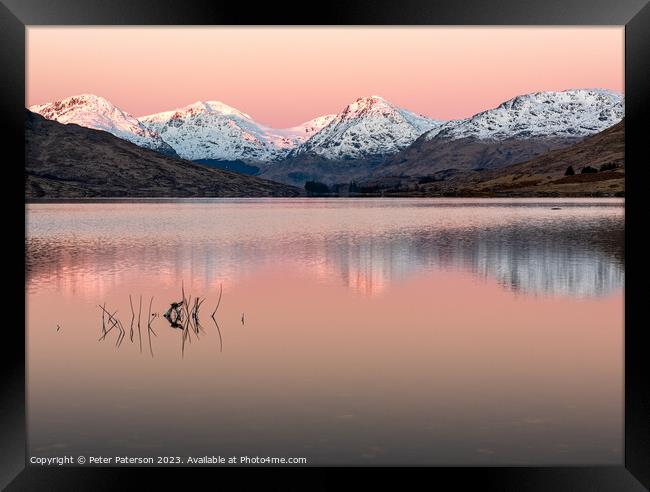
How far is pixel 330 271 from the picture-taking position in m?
66.4

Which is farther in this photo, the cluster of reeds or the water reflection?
the water reflection

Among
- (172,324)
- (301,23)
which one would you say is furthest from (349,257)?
(301,23)

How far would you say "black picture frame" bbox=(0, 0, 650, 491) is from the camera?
536 inches

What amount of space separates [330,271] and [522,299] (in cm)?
2120

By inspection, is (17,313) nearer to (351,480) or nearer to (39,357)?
(351,480)

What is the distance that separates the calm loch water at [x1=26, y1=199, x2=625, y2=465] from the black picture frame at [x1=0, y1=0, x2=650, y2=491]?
348 centimetres

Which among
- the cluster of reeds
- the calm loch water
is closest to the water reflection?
the calm loch water

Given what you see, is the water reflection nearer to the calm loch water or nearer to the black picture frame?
the calm loch water

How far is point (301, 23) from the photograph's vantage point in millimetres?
14945

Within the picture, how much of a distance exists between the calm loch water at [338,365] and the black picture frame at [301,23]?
3.48 metres

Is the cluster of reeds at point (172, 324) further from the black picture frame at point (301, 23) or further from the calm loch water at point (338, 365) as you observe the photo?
the black picture frame at point (301, 23)

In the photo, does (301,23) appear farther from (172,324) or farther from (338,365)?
(172,324)

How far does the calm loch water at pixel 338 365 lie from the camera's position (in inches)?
727

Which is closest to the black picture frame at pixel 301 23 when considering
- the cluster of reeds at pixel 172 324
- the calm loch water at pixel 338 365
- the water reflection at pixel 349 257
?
the calm loch water at pixel 338 365
